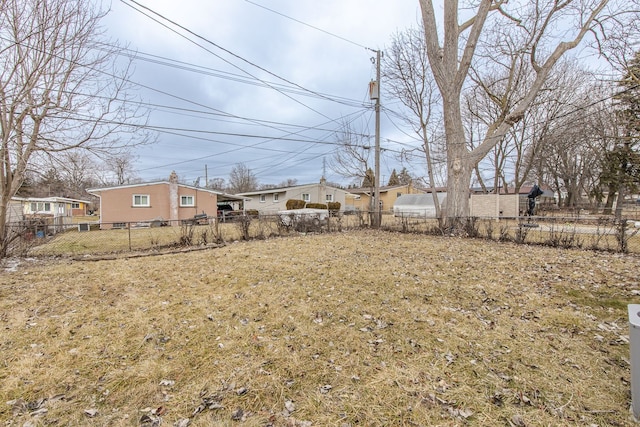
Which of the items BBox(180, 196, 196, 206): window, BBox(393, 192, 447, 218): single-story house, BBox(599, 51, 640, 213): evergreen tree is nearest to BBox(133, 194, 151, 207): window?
BBox(180, 196, 196, 206): window

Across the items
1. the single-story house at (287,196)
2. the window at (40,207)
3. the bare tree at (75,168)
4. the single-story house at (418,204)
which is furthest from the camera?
the single-story house at (287,196)

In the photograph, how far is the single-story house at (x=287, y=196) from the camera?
2669 cm

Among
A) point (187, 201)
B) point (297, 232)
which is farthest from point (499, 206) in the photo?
point (187, 201)

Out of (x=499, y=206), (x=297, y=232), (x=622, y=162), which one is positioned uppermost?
(x=622, y=162)

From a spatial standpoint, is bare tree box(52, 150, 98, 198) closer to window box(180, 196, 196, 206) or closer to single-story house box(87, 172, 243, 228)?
single-story house box(87, 172, 243, 228)

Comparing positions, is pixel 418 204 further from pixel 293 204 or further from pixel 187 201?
pixel 187 201

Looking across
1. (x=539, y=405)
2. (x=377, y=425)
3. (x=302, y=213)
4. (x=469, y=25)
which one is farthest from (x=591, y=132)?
(x=377, y=425)

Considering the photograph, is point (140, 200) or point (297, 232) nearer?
point (297, 232)

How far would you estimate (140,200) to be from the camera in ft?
62.9

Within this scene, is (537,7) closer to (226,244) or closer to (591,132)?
(591,132)

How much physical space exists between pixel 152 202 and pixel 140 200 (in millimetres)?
751

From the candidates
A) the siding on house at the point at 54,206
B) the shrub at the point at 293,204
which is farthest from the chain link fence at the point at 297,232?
the siding on house at the point at 54,206

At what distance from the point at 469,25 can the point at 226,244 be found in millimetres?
11569

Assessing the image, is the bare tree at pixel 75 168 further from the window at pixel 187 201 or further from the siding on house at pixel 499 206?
the siding on house at pixel 499 206
